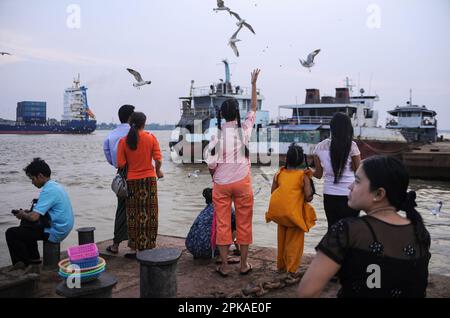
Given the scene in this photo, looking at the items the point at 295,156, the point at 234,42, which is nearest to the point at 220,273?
the point at 295,156

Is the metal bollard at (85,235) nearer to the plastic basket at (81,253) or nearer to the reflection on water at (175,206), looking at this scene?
the plastic basket at (81,253)

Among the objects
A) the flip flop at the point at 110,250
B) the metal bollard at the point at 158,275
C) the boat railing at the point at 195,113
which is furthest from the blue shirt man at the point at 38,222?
the boat railing at the point at 195,113

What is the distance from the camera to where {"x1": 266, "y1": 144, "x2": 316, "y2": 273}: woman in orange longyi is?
3875mm

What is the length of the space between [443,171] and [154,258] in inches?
707

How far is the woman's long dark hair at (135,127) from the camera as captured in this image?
14.1ft

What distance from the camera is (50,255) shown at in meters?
4.24

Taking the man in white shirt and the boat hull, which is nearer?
the man in white shirt

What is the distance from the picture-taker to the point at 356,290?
167 centimetres

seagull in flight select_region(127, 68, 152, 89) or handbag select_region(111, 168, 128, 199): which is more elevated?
seagull in flight select_region(127, 68, 152, 89)

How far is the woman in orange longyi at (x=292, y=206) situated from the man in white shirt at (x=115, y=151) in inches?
71.1

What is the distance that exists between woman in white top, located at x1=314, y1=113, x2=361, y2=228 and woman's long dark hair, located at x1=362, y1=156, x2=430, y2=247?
195 centimetres

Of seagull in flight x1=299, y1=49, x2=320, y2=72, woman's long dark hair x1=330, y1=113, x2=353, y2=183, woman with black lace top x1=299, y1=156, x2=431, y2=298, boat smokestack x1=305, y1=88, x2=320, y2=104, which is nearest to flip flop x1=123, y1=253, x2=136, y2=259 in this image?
woman's long dark hair x1=330, y1=113, x2=353, y2=183

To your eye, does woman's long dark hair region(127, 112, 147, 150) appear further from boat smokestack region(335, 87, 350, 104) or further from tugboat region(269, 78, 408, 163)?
boat smokestack region(335, 87, 350, 104)
